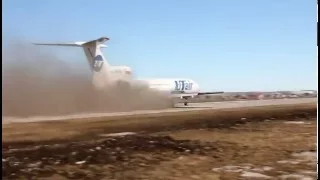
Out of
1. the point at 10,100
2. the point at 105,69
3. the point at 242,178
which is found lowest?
the point at 242,178

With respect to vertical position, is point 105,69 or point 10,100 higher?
point 105,69

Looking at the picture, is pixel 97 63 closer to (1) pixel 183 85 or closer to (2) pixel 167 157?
(1) pixel 183 85

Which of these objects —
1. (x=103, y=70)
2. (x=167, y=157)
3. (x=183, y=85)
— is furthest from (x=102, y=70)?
(x=167, y=157)

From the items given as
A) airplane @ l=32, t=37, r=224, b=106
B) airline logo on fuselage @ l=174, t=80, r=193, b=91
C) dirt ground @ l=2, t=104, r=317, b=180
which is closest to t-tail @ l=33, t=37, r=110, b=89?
airplane @ l=32, t=37, r=224, b=106

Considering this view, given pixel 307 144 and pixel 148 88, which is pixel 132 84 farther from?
pixel 307 144

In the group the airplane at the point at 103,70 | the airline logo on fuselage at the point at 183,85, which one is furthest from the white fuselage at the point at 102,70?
the airline logo on fuselage at the point at 183,85

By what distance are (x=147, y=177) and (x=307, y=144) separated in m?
3.52

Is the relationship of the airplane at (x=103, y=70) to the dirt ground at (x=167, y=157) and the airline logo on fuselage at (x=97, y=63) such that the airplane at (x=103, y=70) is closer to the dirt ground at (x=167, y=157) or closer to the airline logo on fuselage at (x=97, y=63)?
the airline logo on fuselage at (x=97, y=63)

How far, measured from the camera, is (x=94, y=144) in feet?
24.1

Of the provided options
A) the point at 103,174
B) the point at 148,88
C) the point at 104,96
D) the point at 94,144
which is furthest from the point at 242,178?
the point at 148,88

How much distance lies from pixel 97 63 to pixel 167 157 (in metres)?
13.5

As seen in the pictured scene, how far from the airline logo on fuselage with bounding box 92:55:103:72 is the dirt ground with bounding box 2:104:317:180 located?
35.0 feet

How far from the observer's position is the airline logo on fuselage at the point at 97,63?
61.8 feet

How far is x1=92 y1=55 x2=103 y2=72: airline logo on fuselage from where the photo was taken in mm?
18836
